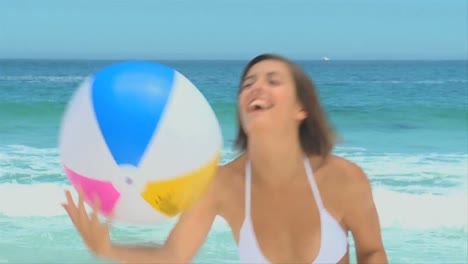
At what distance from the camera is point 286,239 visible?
8.36 ft

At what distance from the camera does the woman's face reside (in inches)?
88.4

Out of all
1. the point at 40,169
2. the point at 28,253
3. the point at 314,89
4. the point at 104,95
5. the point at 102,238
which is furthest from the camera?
the point at 40,169

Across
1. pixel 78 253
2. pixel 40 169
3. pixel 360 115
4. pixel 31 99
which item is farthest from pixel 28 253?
pixel 31 99

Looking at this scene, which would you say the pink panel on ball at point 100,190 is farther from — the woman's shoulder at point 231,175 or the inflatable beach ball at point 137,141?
the woman's shoulder at point 231,175

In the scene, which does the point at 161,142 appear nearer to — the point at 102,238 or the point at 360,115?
the point at 102,238

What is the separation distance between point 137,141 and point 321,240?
0.73 metres

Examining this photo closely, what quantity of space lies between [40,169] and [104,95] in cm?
779

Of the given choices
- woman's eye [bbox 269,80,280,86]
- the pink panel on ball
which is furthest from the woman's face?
the pink panel on ball

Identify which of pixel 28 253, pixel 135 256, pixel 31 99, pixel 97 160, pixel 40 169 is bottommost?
pixel 31 99

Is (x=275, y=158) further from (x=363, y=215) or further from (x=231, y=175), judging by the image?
(x=363, y=215)

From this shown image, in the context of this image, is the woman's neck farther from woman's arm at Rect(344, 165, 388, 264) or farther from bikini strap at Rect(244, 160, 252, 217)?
woman's arm at Rect(344, 165, 388, 264)

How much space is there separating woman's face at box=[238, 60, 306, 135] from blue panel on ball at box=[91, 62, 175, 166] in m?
0.26

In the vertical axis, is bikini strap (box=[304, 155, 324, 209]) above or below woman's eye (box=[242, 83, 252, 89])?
below

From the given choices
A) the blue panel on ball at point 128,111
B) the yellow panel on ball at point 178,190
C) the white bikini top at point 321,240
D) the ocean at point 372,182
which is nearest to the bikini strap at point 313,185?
the white bikini top at point 321,240
